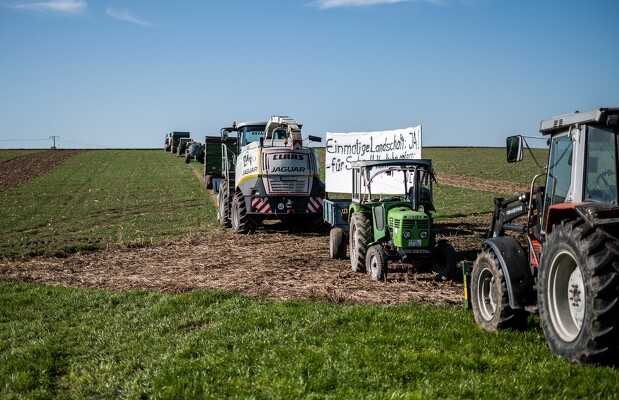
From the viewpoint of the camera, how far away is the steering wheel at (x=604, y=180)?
19.8 ft

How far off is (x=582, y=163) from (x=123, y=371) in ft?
16.8

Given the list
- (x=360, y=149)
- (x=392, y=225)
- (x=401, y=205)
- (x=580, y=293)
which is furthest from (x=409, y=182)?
(x=580, y=293)

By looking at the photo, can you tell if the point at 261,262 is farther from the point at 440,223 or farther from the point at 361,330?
the point at 440,223

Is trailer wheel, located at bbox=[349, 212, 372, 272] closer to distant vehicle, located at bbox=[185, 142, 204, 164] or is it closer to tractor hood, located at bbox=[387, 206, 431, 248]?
tractor hood, located at bbox=[387, 206, 431, 248]

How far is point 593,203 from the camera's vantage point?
600 centimetres

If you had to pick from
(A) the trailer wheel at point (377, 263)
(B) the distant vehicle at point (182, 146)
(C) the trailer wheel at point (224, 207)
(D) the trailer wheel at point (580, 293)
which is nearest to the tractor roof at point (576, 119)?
(D) the trailer wheel at point (580, 293)

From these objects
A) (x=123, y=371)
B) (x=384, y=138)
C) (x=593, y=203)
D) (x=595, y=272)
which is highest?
(x=384, y=138)

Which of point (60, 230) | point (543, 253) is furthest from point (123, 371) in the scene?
point (60, 230)

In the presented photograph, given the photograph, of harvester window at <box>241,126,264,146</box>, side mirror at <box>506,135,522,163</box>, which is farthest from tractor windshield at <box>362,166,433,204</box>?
harvester window at <box>241,126,264,146</box>

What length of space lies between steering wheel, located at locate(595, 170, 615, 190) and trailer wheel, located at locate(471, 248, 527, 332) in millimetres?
1469

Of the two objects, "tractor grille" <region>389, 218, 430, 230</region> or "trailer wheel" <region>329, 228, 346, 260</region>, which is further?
"trailer wheel" <region>329, 228, 346, 260</region>

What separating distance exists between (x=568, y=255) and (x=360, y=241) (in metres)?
7.04

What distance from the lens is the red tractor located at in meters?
5.35

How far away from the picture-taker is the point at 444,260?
38.8 feet
